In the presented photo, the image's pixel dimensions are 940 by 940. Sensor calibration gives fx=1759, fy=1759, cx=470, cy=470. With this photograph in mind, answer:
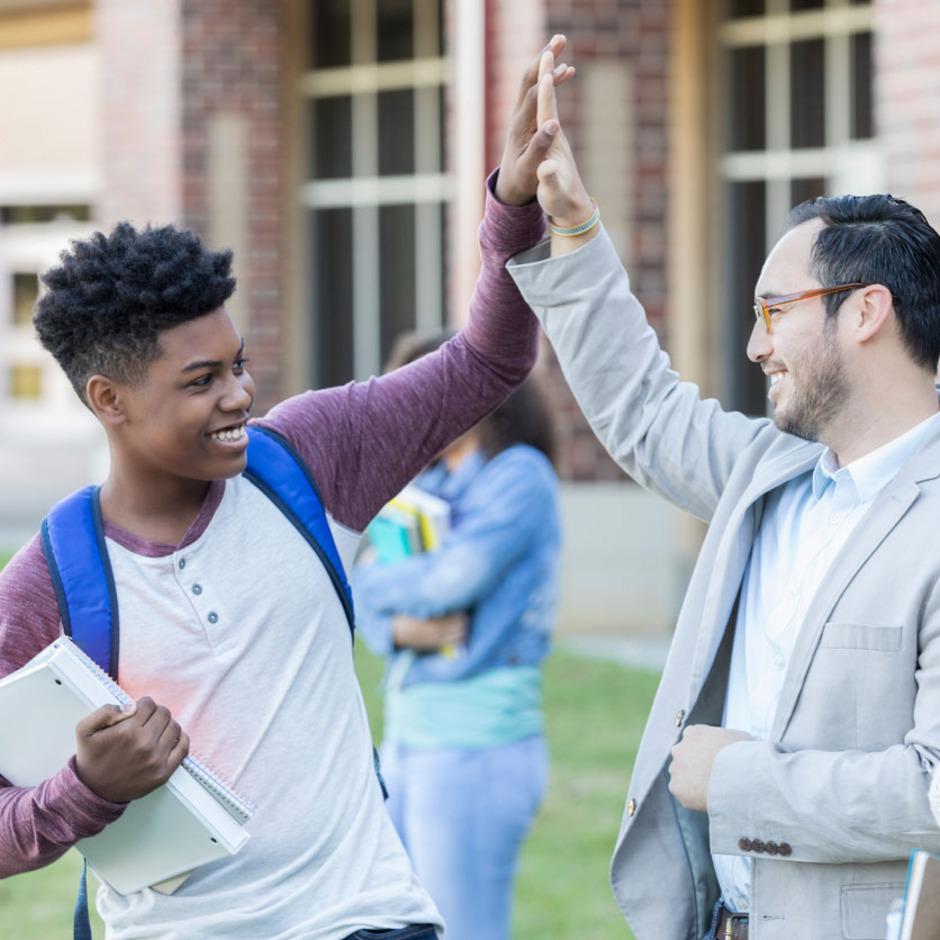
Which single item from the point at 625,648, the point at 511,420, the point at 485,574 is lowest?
the point at 625,648

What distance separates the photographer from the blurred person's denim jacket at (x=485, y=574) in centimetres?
473

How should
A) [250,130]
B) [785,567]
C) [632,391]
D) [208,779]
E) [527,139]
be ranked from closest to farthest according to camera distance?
[208,779]
[785,567]
[527,139]
[632,391]
[250,130]

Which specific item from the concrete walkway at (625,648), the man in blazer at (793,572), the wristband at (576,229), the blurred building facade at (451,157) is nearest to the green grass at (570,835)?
the concrete walkway at (625,648)

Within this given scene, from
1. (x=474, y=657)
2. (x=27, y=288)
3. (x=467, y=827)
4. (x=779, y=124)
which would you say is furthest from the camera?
(x=27, y=288)

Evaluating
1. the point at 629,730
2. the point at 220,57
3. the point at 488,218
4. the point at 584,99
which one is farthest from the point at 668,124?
the point at 488,218

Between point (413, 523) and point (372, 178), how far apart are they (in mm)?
8204

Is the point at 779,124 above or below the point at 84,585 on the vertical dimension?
above

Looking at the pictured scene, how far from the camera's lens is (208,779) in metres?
2.62

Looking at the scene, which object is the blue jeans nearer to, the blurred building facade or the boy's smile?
the boy's smile

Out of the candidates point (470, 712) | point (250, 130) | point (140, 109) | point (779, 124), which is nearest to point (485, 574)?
point (470, 712)

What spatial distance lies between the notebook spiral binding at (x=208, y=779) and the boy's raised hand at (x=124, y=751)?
0.04 m

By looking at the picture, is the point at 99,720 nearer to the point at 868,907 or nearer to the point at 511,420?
the point at 868,907

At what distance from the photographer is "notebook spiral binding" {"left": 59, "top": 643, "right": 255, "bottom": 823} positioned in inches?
102

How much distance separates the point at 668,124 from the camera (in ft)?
35.9
